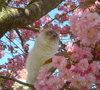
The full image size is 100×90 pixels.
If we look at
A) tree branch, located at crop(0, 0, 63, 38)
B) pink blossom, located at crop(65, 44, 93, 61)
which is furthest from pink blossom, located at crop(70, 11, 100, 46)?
tree branch, located at crop(0, 0, 63, 38)

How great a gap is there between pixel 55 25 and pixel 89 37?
2.74 metres

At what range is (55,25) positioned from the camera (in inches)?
→ 128

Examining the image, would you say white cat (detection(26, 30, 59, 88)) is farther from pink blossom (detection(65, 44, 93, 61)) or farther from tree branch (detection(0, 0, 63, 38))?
pink blossom (detection(65, 44, 93, 61))

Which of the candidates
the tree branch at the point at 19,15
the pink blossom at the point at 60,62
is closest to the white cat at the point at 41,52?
the tree branch at the point at 19,15

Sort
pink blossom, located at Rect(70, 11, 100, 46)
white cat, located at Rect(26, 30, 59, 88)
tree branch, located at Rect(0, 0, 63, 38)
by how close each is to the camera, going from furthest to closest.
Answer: white cat, located at Rect(26, 30, 59, 88) → tree branch, located at Rect(0, 0, 63, 38) → pink blossom, located at Rect(70, 11, 100, 46)

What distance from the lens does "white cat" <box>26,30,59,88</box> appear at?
1.62m

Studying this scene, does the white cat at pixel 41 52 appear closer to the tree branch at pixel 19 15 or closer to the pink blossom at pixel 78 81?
the tree branch at pixel 19 15

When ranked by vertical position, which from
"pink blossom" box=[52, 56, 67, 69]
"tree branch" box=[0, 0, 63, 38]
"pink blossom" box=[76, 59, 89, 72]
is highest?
"tree branch" box=[0, 0, 63, 38]

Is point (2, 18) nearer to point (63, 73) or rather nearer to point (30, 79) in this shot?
point (30, 79)

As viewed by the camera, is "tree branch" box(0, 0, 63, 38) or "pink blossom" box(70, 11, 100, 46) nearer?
"pink blossom" box(70, 11, 100, 46)

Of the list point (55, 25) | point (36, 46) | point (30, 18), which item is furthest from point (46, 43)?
point (55, 25)

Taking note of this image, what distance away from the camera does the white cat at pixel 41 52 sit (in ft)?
5.32

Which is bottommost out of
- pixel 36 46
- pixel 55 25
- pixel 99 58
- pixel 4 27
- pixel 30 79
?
pixel 30 79

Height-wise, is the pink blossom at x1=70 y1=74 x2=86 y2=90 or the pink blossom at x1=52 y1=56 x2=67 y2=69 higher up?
the pink blossom at x1=52 y1=56 x2=67 y2=69
